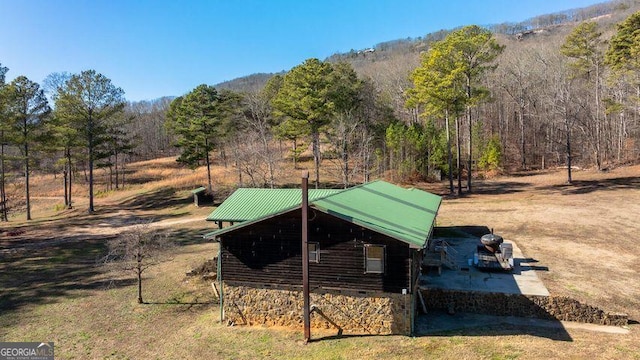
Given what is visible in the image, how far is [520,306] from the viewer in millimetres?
15852

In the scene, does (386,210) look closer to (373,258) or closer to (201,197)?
(373,258)

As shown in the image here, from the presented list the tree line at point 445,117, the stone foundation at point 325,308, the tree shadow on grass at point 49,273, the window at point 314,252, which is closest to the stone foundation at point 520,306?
the stone foundation at point 325,308

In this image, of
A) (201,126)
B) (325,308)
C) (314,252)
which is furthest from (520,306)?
(201,126)

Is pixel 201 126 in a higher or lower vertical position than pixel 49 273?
higher

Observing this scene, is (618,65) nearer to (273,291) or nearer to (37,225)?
(273,291)

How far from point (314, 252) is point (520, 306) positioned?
8.32 metres

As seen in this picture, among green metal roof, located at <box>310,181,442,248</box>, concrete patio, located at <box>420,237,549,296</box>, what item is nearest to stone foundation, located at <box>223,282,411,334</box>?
green metal roof, located at <box>310,181,442,248</box>

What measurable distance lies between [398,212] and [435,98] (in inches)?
883

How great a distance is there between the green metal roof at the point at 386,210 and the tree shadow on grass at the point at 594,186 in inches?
891

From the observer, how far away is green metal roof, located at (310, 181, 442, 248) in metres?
14.9

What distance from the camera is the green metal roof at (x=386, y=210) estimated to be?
14.9m

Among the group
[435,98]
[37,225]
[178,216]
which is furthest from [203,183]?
[435,98]

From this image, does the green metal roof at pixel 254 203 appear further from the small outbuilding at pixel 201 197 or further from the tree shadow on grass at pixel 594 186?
the tree shadow on grass at pixel 594 186

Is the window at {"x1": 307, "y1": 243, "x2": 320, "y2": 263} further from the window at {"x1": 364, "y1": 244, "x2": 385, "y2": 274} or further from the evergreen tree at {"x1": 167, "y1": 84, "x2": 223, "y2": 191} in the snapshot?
the evergreen tree at {"x1": 167, "y1": 84, "x2": 223, "y2": 191}
